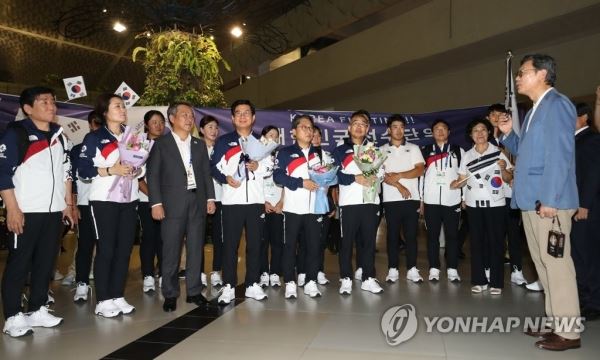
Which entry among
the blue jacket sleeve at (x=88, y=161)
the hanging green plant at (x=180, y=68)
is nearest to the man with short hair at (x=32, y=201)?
the blue jacket sleeve at (x=88, y=161)

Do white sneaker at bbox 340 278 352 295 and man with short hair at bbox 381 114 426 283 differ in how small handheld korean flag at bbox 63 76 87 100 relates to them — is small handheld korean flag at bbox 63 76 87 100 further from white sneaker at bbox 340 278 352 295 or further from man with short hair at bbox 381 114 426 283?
white sneaker at bbox 340 278 352 295

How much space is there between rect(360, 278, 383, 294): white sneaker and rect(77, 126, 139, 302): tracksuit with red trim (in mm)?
2020

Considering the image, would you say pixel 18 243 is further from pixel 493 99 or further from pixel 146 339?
pixel 493 99

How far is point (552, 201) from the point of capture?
99.4 inches

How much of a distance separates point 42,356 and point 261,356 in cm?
124

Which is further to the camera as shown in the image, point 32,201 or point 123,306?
point 123,306

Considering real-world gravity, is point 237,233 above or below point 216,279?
above

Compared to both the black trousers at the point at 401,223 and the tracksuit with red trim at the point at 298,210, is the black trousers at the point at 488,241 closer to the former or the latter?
the black trousers at the point at 401,223

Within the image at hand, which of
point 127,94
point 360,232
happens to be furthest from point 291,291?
point 127,94

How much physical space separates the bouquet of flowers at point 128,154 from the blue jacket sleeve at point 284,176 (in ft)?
3.54

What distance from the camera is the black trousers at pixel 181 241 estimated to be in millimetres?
3535

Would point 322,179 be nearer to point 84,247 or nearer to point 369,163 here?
point 369,163

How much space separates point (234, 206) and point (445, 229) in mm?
2125

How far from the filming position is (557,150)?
2.54 metres
